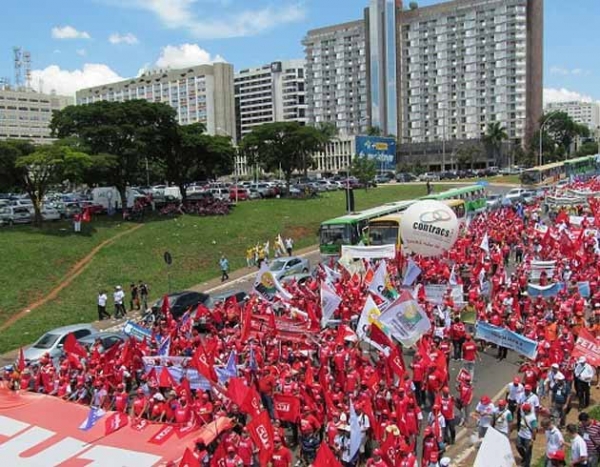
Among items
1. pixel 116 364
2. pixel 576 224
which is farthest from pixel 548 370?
pixel 576 224

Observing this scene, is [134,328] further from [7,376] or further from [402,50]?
[402,50]

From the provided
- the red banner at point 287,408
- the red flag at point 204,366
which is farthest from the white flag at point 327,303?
the red banner at point 287,408

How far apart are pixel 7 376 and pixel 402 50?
423ft

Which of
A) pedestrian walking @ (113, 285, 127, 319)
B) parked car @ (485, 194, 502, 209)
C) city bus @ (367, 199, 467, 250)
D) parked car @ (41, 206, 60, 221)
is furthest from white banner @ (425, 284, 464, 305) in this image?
parked car @ (485, 194, 502, 209)

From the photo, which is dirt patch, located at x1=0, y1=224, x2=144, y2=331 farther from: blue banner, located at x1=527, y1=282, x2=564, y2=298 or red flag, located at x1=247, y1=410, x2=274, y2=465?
blue banner, located at x1=527, y1=282, x2=564, y2=298

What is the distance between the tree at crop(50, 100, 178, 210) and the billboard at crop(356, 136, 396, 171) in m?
36.1

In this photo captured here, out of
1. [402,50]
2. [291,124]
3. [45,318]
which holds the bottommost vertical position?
[45,318]

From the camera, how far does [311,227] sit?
47.6 metres

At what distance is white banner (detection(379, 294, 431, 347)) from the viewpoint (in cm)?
1614

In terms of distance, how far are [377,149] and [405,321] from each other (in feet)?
234

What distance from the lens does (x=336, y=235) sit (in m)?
34.9

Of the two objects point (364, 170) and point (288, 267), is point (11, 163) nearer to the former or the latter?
point (288, 267)

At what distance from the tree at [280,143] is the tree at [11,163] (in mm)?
24019

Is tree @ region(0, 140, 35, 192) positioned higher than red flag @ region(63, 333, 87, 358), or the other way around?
tree @ region(0, 140, 35, 192)
